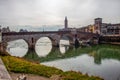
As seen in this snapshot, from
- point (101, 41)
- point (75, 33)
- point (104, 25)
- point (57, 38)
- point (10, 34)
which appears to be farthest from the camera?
point (104, 25)

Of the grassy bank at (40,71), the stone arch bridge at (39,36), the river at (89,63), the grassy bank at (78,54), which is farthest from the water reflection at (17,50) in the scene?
the grassy bank at (40,71)

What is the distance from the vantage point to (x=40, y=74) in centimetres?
1324

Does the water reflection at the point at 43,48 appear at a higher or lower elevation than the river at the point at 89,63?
lower

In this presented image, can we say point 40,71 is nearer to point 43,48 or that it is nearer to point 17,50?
point 17,50

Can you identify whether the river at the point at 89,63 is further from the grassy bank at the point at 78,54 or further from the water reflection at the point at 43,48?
the water reflection at the point at 43,48

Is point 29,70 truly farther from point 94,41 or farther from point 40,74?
point 94,41

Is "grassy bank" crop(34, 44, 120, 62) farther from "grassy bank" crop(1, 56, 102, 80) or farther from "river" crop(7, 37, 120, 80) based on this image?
"grassy bank" crop(1, 56, 102, 80)

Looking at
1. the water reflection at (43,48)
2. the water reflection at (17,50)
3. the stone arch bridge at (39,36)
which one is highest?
the stone arch bridge at (39,36)

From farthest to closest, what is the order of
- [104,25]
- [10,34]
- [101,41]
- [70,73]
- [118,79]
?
[104,25]
[101,41]
[10,34]
[118,79]
[70,73]

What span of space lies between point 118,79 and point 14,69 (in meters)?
8.55

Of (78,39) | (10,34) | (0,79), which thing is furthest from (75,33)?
(0,79)

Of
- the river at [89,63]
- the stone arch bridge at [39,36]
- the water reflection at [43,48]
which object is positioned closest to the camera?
the river at [89,63]

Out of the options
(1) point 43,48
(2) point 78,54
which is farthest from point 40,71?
(1) point 43,48

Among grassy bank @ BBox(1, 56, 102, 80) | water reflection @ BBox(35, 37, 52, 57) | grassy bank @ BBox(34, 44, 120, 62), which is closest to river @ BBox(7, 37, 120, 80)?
grassy bank @ BBox(34, 44, 120, 62)
